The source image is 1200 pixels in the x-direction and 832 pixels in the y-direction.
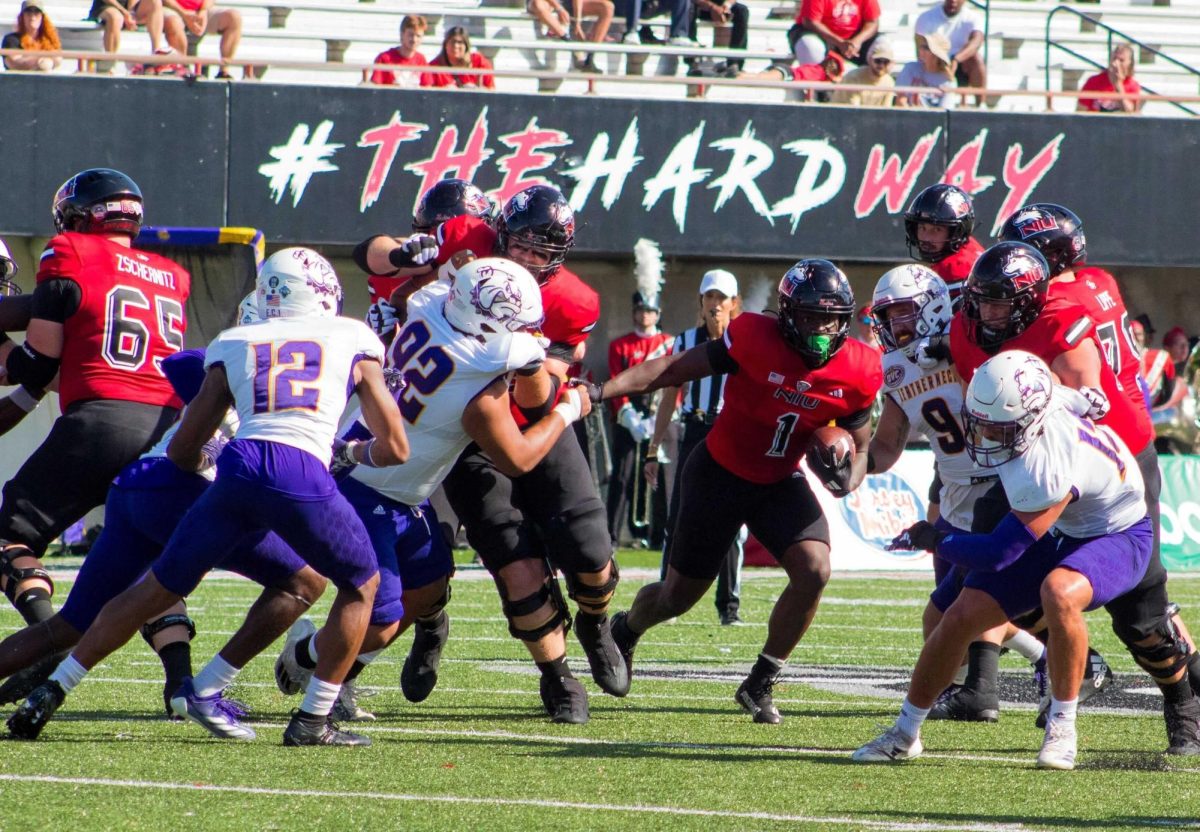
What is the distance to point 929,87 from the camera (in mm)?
15430

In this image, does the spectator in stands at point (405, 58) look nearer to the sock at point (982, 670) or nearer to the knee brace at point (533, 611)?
the knee brace at point (533, 611)

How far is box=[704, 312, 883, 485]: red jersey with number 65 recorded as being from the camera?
629 centimetres

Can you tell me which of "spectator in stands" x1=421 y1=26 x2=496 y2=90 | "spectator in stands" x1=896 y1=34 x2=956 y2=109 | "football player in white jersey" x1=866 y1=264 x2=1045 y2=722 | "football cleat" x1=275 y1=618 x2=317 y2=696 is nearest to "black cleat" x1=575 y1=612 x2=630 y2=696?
"football cleat" x1=275 y1=618 x2=317 y2=696

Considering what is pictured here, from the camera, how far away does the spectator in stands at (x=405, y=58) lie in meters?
14.3

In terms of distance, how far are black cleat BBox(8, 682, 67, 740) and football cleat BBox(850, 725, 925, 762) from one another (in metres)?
2.36

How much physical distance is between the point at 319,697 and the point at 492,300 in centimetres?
132

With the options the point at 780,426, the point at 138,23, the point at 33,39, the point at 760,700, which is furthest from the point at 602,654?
the point at 138,23

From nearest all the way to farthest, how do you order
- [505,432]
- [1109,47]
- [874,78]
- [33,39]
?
1. [505,432]
2. [33,39]
3. [874,78]
4. [1109,47]

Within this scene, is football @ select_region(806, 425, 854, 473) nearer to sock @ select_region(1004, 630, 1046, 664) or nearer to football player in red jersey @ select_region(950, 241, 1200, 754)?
football player in red jersey @ select_region(950, 241, 1200, 754)

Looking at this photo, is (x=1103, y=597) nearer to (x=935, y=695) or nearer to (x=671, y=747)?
(x=935, y=695)

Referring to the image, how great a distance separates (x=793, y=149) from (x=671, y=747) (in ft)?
32.8

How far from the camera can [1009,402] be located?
510 centimetres

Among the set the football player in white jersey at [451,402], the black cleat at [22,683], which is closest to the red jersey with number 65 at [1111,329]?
the football player in white jersey at [451,402]

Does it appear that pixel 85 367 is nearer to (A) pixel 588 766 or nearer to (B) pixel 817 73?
(A) pixel 588 766
